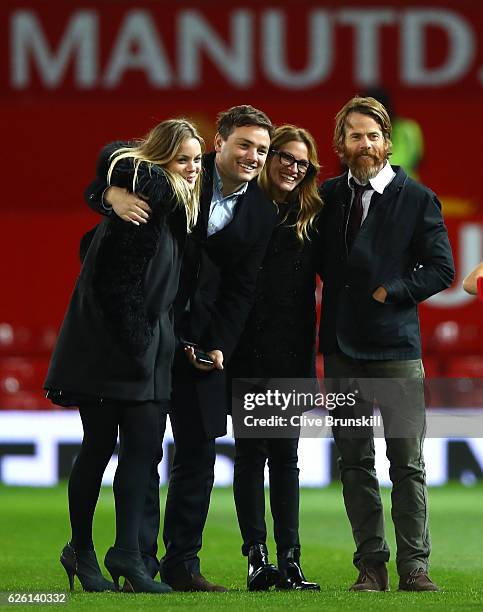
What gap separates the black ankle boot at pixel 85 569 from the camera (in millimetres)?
4371

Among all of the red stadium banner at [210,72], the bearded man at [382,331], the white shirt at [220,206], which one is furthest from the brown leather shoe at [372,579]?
the red stadium banner at [210,72]

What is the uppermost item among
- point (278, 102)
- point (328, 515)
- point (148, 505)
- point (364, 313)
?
point (278, 102)

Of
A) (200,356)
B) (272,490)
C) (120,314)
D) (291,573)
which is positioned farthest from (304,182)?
(291,573)

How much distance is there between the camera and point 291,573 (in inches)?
181

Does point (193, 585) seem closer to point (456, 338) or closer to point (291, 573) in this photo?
point (291, 573)

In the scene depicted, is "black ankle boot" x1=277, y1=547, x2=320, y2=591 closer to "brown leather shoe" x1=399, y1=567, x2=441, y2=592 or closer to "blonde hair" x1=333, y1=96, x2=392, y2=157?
"brown leather shoe" x1=399, y1=567, x2=441, y2=592

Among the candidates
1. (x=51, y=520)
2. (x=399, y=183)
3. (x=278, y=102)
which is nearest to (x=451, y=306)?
(x=278, y=102)

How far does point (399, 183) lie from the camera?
183 inches

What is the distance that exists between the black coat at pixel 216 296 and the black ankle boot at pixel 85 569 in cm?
53

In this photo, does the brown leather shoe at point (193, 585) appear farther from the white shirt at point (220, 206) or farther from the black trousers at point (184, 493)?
the white shirt at point (220, 206)

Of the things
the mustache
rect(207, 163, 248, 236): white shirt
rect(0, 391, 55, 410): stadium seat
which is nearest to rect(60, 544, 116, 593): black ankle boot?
rect(207, 163, 248, 236): white shirt

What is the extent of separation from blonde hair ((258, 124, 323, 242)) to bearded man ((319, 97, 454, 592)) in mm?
104

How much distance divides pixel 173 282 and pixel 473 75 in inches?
354

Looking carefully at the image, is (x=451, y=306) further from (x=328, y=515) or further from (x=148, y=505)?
(x=148, y=505)
